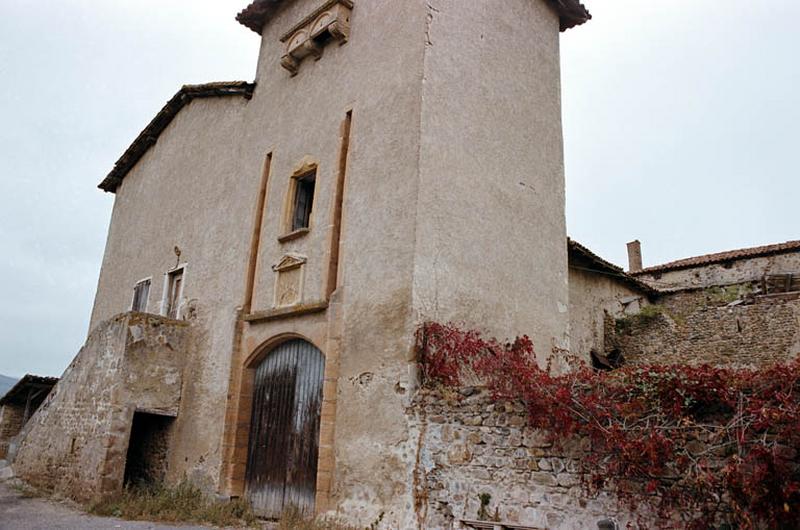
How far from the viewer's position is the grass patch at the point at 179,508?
363 inches

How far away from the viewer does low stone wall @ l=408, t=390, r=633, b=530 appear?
6352 mm

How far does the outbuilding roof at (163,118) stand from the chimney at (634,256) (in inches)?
627

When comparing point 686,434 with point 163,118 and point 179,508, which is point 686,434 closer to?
point 179,508

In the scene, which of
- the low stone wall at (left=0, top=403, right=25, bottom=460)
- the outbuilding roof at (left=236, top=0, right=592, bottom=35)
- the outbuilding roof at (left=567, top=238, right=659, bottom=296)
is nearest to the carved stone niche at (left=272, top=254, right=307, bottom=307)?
the outbuilding roof at (left=567, top=238, right=659, bottom=296)

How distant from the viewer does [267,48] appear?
42.9 feet

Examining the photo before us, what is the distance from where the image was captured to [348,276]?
29.8 ft

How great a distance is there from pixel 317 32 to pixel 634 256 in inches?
640

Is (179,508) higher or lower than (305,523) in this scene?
lower

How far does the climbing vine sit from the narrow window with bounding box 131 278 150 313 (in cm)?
1084

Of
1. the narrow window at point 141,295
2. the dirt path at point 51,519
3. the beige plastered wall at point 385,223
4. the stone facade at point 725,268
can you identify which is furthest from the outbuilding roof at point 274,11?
the dirt path at point 51,519

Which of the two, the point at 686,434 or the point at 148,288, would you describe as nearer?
the point at 686,434

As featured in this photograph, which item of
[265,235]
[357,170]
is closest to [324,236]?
[357,170]

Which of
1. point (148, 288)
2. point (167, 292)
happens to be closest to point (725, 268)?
point (167, 292)

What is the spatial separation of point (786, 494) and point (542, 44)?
899 cm
